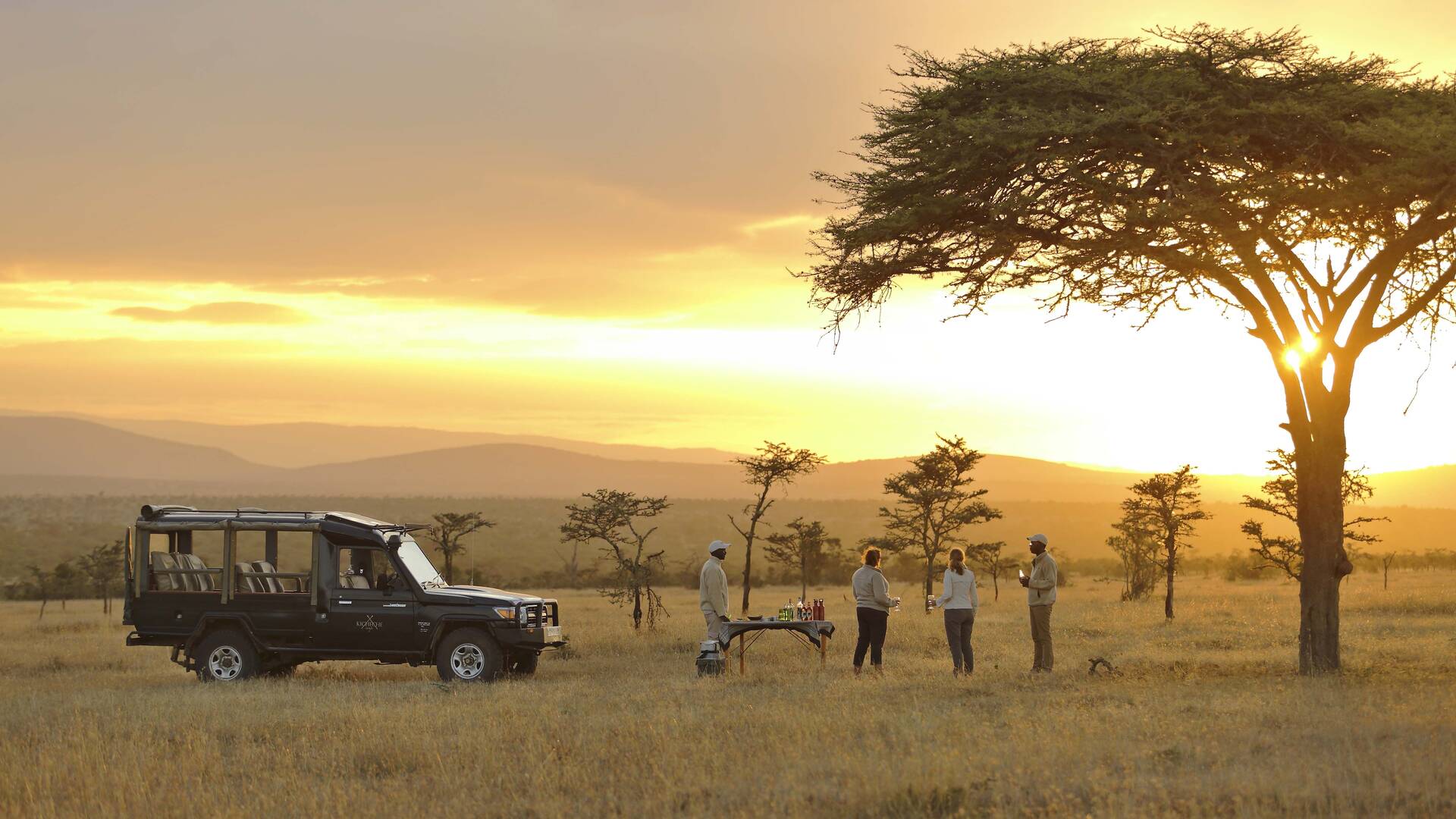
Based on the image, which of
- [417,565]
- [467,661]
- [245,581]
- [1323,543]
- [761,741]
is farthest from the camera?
[417,565]

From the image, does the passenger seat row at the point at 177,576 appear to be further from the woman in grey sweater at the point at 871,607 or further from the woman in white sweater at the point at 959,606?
the woman in white sweater at the point at 959,606

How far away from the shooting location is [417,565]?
20.8 meters

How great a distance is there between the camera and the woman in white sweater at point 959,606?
1895 cm

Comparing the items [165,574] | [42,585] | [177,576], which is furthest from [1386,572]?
[42,585]

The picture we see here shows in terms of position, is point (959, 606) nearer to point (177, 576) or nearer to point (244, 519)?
point (244, 519)

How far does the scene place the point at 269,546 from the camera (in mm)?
21266

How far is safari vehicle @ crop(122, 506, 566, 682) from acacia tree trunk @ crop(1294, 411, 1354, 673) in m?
11.0

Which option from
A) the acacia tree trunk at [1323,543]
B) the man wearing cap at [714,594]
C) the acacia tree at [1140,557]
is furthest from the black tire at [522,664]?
the acacia tree at [1140,557]

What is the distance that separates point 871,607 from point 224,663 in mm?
9929

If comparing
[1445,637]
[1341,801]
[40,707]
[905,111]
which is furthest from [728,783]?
[1445,637]

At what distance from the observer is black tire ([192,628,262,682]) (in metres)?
20.2

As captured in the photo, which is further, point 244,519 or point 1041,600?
point 244,519

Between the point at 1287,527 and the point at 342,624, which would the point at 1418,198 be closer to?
the point at 342,624

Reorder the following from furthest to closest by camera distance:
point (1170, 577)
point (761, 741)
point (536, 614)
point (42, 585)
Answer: point (42, 585) → point (1170, 577) → point (536, 614) → point (761, 741)
